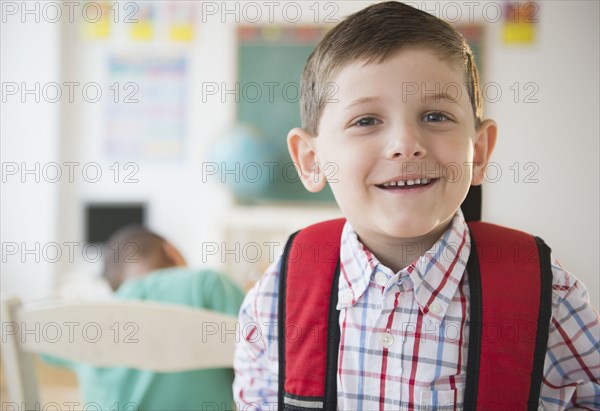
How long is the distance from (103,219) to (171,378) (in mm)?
2748

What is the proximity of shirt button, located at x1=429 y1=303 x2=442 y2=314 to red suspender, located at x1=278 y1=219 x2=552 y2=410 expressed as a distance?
0.11 ft

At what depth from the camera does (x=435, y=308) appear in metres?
0.61

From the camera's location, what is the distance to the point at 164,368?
2.26 feet

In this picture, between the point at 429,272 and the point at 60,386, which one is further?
the point at 60,386

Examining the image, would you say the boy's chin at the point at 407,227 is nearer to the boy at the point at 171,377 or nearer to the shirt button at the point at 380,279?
the shirt button at the point at 380,279

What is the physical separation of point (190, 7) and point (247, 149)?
1.00 metres

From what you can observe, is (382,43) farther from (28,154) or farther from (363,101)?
(28,154)

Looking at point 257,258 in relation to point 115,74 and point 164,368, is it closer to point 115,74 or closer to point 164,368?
point 115,74

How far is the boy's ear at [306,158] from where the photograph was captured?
26.7 inches

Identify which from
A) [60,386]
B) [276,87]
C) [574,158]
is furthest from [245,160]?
[574,158]

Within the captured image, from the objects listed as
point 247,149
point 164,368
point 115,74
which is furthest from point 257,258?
point 164,368

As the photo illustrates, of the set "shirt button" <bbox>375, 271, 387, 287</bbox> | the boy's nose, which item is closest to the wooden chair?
"shirt button" <bbox>375, 271, 387, 287</bbox>

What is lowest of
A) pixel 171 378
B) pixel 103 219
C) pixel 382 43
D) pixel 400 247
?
pixel 103 219

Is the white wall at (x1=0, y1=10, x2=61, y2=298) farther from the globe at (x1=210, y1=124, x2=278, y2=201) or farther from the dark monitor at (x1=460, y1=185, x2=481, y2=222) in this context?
the dark monitor at (x1=460, y1=185, x2=481, y2=222)
